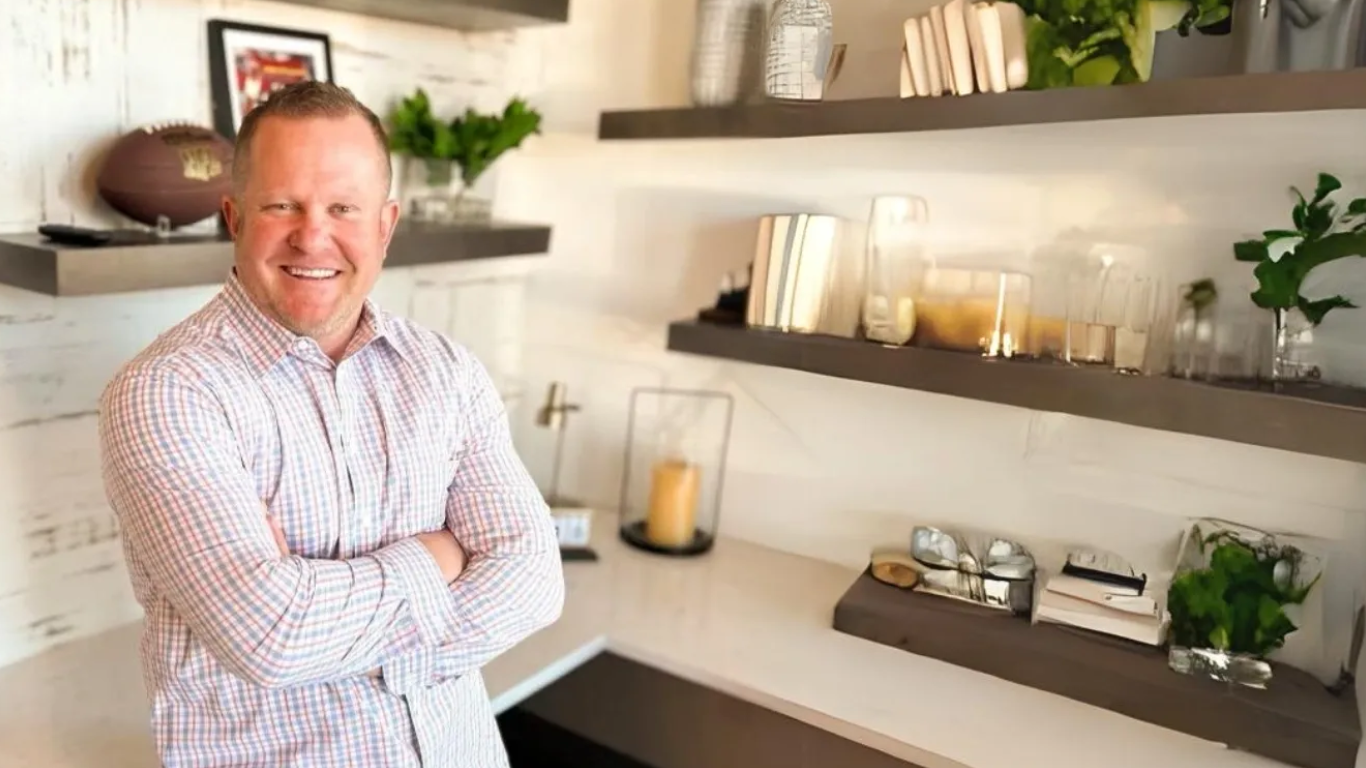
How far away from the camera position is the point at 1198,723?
64.6 inches

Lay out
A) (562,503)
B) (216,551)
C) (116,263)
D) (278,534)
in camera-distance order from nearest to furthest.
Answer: (216,551) < (278,534) < (116,263) < (562,503)

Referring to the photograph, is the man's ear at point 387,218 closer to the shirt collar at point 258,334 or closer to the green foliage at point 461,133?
the shirt collar at point 258,334

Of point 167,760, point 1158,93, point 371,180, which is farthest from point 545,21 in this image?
point 167,760

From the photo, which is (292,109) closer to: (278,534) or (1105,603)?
(278,534)

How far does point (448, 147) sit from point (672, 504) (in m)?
0.85

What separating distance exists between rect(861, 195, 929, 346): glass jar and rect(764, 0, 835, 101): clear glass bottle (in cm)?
26

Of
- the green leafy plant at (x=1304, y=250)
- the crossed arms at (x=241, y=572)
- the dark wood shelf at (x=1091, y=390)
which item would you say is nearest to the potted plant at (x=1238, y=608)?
the dark wood shelf at (x=1091, y=390)

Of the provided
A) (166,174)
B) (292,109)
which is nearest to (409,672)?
(292,109)

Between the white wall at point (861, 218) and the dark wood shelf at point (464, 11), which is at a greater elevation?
the dark wood shelf at point (464, 11)

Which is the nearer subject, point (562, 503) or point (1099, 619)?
point (1099, 619)

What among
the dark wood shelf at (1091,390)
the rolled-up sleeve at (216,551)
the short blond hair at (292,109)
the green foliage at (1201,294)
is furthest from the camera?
the green foliage at (1201,294)

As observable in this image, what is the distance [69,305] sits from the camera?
5.51 ft

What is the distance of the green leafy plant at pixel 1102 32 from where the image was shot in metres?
1.65

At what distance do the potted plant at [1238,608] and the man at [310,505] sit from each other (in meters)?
1.01
